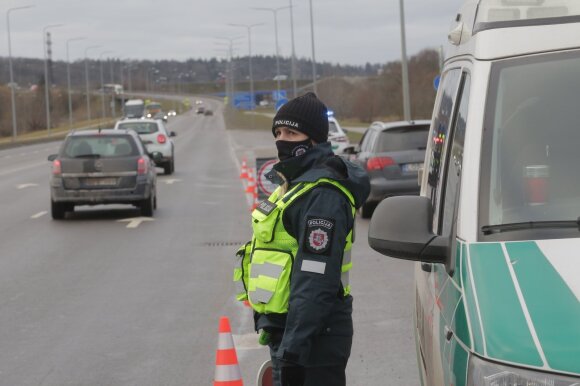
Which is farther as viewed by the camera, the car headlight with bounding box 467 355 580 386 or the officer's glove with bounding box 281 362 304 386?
the officer's glove with bounding box 281 362 304 386

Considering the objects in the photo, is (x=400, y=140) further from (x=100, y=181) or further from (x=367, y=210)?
(x=100, y=181)

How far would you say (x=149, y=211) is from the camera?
20094 millimetres

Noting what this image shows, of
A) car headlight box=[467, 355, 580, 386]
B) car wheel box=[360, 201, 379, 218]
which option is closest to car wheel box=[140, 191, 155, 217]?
car wheel box=[360, 201, 379, 218]

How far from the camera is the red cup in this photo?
154 inches

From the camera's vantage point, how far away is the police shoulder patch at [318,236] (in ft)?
13.1

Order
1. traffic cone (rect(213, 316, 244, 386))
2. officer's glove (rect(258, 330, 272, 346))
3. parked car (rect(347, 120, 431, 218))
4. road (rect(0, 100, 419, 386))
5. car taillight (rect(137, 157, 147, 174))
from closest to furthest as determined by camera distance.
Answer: officer's glove (rect(258, 330, 272, 346)), traffic cone (rect(213, 316, 244, 386)), road (rect(0, 100, 419, 386)), parked car (rect(347, 120, 431, 218)), car taillight (rect(137, 157, 147, 174))

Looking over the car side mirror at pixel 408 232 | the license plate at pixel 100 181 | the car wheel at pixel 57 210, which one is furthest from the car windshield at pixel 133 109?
the car side mirror at pixel 408 232

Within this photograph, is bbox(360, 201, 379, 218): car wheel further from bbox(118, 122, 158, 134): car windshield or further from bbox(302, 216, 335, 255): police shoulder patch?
bbox(118, 122, 158, 134): car windshield

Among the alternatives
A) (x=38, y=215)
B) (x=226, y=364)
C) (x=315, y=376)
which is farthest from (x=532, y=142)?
(x=38, y=215)

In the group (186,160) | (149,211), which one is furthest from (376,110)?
(149,211)

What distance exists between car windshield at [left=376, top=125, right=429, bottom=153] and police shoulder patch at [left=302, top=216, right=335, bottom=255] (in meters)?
14.5

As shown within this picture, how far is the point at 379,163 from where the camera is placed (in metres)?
18.5

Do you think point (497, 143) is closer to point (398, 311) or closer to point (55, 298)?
point (398, 311)

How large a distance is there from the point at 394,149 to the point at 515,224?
14808mm
